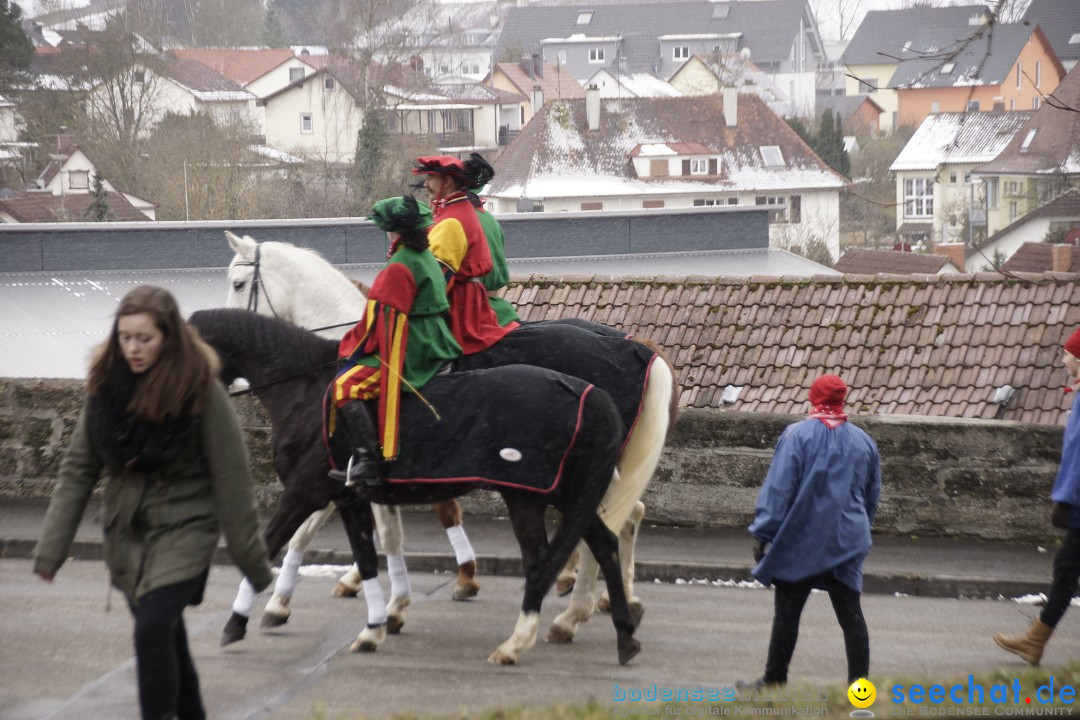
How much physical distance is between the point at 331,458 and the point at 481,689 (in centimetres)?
160

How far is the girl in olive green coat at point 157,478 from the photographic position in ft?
16.7

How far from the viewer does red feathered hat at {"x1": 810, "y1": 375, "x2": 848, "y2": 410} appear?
648cm

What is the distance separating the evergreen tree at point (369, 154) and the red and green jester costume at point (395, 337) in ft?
129

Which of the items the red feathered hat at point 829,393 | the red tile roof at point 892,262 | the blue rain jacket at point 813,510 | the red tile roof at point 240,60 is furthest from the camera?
the red tile roof at point 240,60

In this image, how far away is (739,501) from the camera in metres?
10.3

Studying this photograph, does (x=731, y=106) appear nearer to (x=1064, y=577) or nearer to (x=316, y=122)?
(x=316, y=122)

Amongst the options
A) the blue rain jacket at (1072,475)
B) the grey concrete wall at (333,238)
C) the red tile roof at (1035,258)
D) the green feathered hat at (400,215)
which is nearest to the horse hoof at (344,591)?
the green feathered hat at (400,215)

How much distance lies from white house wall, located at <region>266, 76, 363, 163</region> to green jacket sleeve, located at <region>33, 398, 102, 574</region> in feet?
167

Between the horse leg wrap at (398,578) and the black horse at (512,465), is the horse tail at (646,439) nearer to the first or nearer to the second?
the black horse at (512,465)

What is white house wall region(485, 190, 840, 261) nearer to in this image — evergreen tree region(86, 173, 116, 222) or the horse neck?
evergreen tree region(86, 173, 116, 222)

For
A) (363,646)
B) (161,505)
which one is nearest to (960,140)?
(363,646)

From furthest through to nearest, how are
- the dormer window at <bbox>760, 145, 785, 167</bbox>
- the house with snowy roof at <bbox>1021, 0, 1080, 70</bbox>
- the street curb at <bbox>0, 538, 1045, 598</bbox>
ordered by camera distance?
the dormer window at <bbox>760, 145, 785, 167</bbox> → the house with snowy roof at <bbox>1021, 0, 1080, 70</bbox> → the street curb at <bbox>0, 538, 1045, 598</bbox>

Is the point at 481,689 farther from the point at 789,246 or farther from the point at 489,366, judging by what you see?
the point at 789,246

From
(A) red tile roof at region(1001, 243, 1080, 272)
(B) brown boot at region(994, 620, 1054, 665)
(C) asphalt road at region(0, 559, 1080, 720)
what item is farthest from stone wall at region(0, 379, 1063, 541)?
(A) red tile roof at region(1001, 243, 1080, 272)
